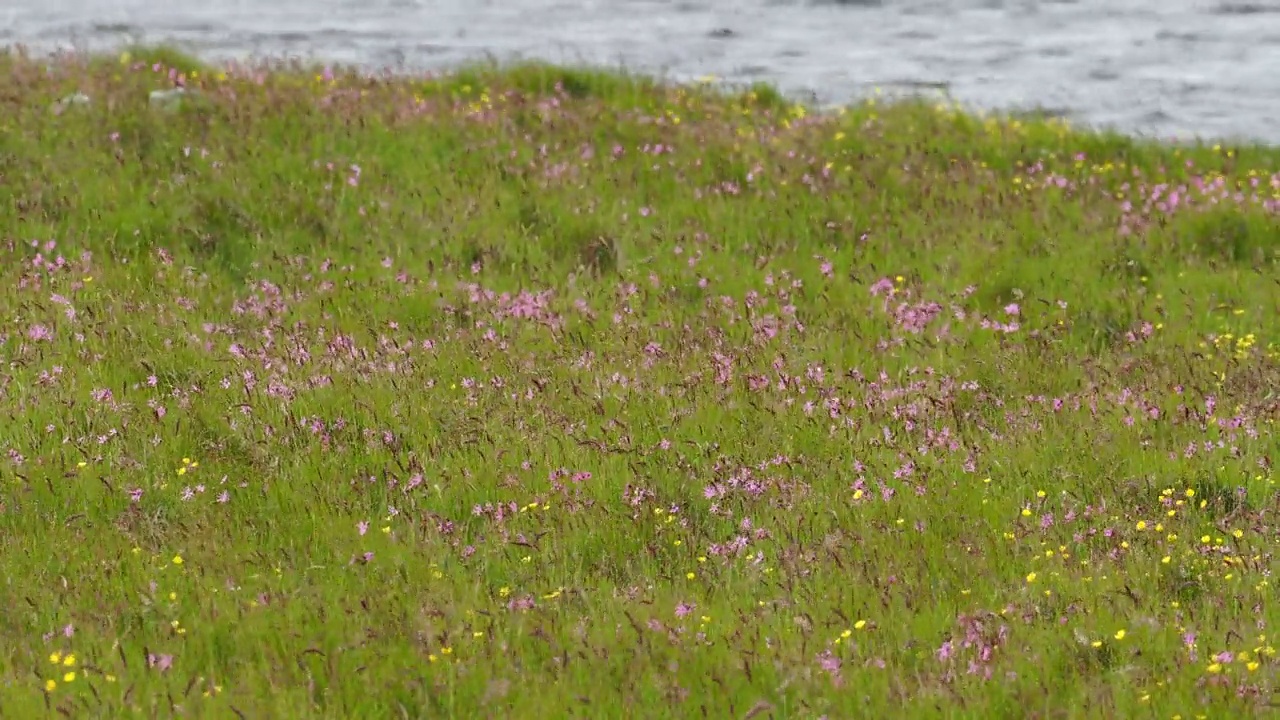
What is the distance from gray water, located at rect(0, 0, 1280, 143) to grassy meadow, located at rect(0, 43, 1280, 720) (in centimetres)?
249

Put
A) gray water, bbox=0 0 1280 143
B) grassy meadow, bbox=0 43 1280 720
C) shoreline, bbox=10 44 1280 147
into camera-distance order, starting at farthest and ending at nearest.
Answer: gray water, bbox=0 0 1280 143 < shoreline, bbox=10 44 1280 147 < grassy meadow, bbox=0 43 1280 720

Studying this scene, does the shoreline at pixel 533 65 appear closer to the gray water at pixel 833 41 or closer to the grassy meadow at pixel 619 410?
the gray water at pixel 833 41

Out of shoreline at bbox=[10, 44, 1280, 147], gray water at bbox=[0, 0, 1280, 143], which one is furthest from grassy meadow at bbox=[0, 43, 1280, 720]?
gray water at bbox=[0, 0, 1280, 143]

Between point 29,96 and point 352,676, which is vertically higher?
point 29,96

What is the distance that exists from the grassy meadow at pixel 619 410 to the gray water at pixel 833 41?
8.18ft

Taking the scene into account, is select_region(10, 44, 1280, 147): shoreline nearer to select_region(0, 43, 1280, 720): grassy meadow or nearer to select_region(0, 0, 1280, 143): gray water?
select_region(0, 0, 1280, 143): gray water

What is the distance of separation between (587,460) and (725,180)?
576 centimetres

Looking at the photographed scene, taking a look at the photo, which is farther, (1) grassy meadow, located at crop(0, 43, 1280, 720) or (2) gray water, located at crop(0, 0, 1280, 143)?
(2) gray water, located at crop(0, 0, 1280, 143)

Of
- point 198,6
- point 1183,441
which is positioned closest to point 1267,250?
→ point 1183,441

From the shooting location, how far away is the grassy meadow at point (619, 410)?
19.4 ft

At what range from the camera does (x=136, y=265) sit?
10625mm

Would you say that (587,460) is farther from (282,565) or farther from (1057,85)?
(1057,85)

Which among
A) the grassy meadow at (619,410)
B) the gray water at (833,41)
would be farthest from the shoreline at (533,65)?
the grassy meadow at (619,410)

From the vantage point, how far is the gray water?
16.7 meters
